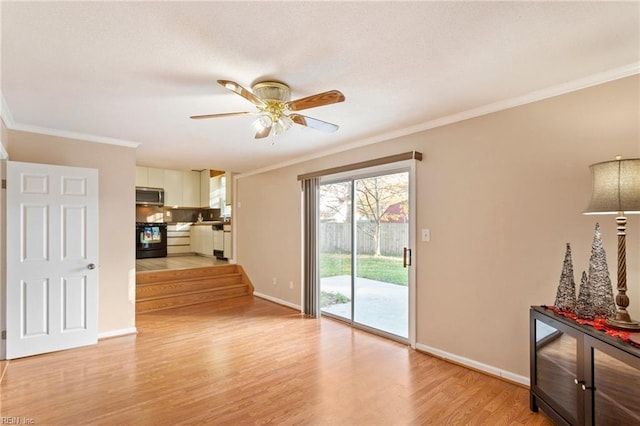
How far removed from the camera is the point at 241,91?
6.46 feet

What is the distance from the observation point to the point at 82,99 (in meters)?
2.62

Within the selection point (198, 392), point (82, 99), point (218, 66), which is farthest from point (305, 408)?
point (82, 99)

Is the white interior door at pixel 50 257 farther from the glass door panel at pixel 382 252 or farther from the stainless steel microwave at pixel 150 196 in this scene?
the stainless steel microwave at pixel 150 196

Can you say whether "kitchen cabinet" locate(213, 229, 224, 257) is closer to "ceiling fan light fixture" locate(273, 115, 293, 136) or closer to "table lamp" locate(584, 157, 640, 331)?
"ceiling fan light fixture" locate(273, 115, 293, 136)

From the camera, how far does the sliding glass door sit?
373 cm

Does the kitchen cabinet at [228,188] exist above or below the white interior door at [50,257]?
above

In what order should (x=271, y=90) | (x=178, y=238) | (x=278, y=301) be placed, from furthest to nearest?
1. (x=178, y=238)
2. (x=278, y=301)
3. (x=271, y=90)

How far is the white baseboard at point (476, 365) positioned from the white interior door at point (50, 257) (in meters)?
3.71

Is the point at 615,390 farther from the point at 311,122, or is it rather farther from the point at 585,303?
the point at 311,122

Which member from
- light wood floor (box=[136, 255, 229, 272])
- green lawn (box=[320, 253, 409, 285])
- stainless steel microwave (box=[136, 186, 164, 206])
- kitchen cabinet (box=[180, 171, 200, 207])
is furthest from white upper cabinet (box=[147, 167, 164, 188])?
green lawn (box=[320, 253, 409, 285])

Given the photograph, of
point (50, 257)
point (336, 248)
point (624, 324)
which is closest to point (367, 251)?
point (336, 248)

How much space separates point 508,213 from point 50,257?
454 cm

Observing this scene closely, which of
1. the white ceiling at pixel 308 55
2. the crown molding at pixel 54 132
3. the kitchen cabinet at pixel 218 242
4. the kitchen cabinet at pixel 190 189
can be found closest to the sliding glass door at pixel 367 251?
the white ceiling at pixel 308 55

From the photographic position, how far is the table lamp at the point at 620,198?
5.78ft
